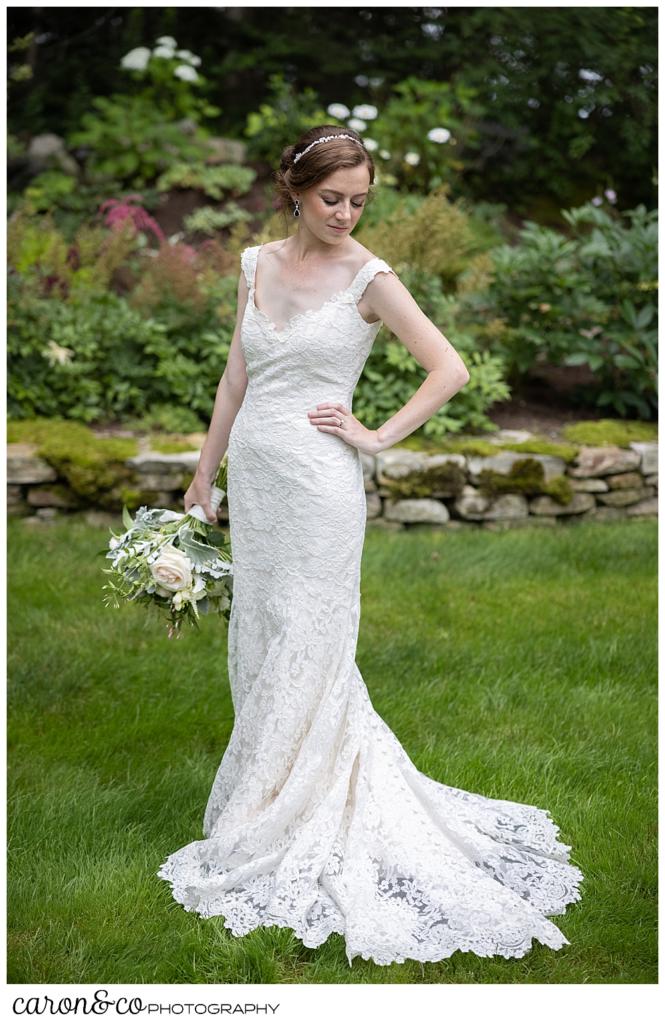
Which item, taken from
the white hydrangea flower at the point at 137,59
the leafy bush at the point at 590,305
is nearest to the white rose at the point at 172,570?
the leafy bush at the point at 590,305

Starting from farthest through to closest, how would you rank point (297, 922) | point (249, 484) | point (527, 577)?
point (527, 577) < point (249, 484) < point (297, 922)

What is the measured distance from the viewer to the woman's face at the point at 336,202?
2963 mm

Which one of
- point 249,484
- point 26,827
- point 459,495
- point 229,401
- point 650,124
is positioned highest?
point 650,124

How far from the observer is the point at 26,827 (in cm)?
355

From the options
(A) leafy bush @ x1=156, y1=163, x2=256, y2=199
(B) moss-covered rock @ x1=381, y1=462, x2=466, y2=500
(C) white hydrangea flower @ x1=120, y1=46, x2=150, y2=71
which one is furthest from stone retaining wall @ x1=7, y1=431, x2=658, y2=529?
(C) white hydrangea flower @ x1=120, y1=46, x2=150, y2=71

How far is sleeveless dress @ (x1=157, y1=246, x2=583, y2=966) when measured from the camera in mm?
3072

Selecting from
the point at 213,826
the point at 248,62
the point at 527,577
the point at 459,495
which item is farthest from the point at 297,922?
the point at 248,62

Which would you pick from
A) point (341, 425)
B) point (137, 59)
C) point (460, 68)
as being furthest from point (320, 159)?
point (460, 68)

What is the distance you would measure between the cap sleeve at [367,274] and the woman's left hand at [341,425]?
0.32 metres

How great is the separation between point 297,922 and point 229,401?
157cm

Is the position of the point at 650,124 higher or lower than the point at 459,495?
higher

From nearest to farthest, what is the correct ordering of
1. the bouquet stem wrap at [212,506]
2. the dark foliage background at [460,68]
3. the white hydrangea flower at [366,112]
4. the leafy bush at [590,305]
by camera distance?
the bouquet stem wrap at [212,506], the leafy bush at [590,305], the white hydrangea flower at [366,112], the dark foliage background at [460,68]

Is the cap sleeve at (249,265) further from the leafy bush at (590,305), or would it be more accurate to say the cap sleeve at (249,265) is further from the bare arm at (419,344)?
the leafy bush at (590,305)

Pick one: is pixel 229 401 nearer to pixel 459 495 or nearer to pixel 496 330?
pixel 459 495
